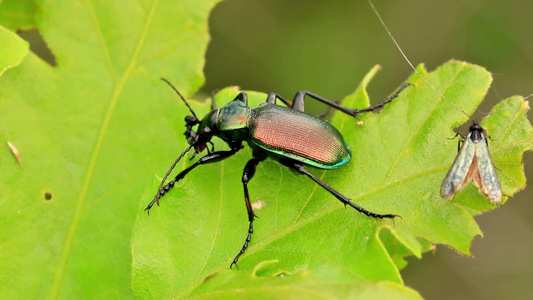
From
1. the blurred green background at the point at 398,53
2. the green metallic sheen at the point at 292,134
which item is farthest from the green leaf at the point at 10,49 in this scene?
the blurred green background at the point at 398,53

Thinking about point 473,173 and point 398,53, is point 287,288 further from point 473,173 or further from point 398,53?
point 398,53

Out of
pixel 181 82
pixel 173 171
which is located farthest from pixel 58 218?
pixel 181 82

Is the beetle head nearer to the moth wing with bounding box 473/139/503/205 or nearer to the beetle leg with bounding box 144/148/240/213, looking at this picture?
the beetle leg with bounding box 144/148/240/213

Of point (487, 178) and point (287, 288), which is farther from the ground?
point (487, 178)

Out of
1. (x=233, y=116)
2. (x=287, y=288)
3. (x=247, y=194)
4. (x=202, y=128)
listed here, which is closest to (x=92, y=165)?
(x=247, y=194)

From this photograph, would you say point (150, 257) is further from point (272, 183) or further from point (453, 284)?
point (453, 284)

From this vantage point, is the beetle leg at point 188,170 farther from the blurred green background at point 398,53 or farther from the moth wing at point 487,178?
the blurred green background at point 398,53
